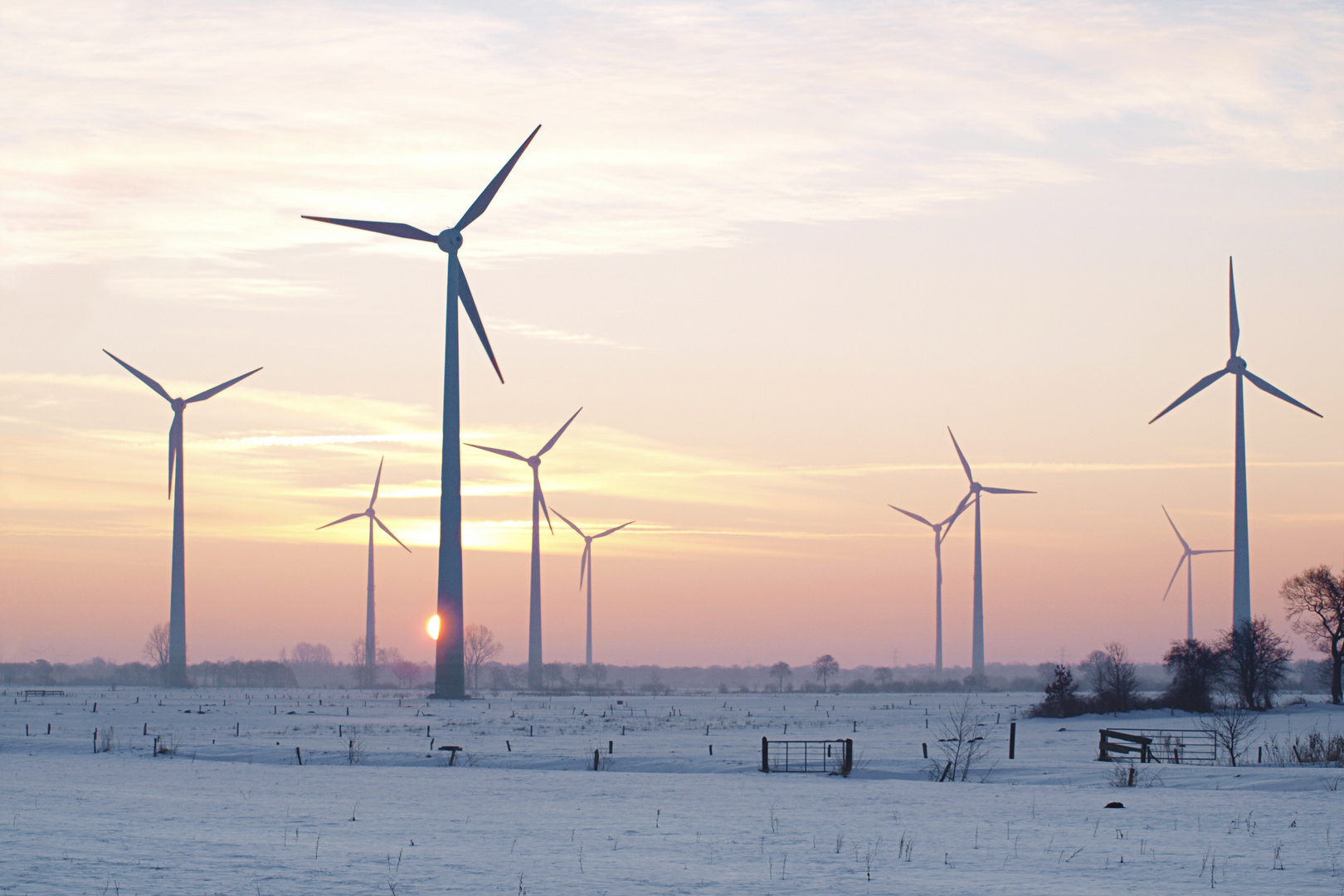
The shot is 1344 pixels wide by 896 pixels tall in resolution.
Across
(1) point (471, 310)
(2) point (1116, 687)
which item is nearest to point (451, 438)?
(1) point (471, 310)

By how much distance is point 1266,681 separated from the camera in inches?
4146

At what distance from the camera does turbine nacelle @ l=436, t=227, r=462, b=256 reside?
4464 inches

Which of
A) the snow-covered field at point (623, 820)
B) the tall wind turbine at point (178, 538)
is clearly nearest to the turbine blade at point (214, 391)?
the tall wind turbine at point (178, 538)

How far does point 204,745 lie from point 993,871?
46822 millimetres

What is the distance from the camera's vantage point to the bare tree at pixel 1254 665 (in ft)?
341

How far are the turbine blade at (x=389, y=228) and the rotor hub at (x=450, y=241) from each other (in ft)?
2.10

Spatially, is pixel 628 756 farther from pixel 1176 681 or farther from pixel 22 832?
pixel 1176 681

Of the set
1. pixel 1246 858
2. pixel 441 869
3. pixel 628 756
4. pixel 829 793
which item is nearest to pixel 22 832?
pixel 441 869

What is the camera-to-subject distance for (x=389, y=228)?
362 ft

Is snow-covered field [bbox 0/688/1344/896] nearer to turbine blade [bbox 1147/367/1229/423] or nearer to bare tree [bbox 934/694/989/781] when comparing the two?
bare tree [bbox 934/694/989/781]

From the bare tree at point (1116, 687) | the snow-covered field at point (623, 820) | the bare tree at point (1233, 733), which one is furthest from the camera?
the bare tree at point (1116, 687)

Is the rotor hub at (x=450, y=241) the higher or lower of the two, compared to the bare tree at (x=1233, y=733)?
higher

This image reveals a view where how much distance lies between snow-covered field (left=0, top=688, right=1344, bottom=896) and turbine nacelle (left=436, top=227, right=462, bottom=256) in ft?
179

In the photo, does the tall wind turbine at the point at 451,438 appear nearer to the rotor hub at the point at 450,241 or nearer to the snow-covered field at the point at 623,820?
the rotor hub at the point at 450,241
